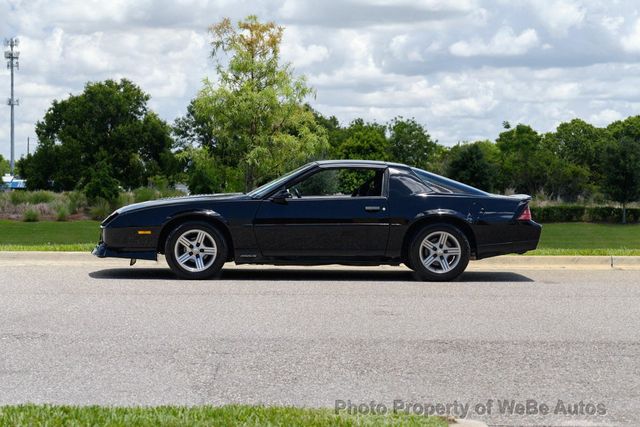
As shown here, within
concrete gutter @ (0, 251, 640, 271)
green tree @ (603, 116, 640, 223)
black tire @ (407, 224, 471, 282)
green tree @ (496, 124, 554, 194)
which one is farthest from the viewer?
green tree @ (496, 124, 554, 194)

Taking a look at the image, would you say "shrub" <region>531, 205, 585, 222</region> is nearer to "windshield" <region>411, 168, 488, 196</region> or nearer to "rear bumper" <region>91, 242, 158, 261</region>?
"windshield" <region>411, 168, 488, 196</region>

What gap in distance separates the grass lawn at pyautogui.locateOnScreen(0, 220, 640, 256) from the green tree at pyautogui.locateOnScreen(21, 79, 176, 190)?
31.7 metres

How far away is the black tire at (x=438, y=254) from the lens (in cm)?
1187

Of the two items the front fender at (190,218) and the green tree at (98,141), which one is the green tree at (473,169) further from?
the front fender at (190,218)

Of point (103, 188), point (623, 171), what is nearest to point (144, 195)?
point (103, 188)

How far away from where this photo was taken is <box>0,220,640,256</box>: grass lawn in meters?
31.9

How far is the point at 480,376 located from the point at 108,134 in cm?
7545

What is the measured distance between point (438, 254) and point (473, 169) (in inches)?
2009

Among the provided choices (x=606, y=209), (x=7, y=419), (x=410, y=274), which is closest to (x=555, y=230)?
(x=606, y=209)

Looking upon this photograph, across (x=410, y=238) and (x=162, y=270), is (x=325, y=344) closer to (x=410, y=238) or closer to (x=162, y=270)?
(x=410, y=238)

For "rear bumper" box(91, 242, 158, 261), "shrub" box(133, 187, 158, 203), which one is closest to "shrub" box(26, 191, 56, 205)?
"shrub" box(133, 187, 158, 203)

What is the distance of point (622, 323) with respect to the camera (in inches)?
345

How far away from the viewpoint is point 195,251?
11820 mm

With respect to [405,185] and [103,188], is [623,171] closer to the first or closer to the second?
[103,188]
